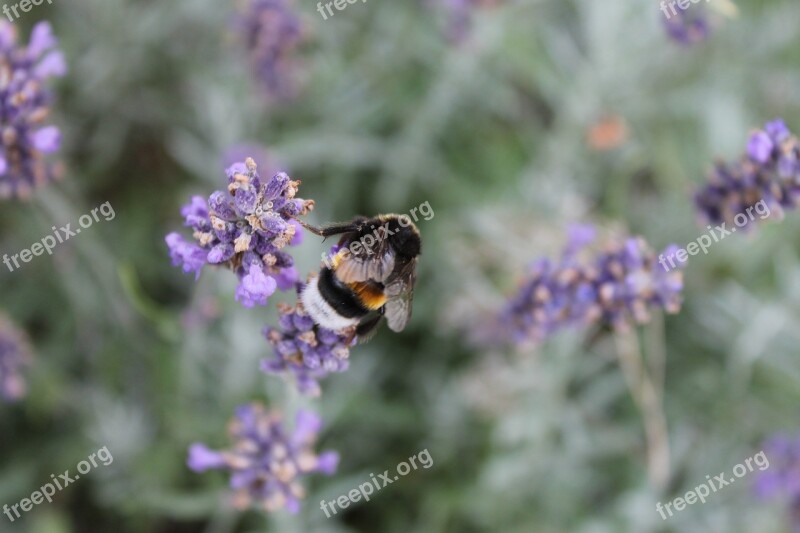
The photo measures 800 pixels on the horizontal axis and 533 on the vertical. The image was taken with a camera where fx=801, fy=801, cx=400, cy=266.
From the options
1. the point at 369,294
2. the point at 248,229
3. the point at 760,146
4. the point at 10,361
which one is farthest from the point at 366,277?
the point at 10,361

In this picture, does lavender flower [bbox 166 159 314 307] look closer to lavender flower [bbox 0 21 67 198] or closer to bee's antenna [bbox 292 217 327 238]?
bee's antenna [bbox 292 217 327 238]

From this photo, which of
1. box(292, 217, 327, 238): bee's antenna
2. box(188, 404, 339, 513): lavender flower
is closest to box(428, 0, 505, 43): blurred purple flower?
box(188, 404, 339, 513): lavender flower

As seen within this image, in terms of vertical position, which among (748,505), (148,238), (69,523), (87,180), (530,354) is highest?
(87,180)

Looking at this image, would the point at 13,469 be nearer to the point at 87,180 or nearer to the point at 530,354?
the point at 87,180

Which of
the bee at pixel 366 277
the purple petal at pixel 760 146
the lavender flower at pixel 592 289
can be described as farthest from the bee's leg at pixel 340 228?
the purple petal at pixel 760 146

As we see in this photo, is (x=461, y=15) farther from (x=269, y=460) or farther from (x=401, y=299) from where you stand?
(x=269, y=460)

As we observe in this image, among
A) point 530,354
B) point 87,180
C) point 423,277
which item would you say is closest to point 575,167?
point 423,277

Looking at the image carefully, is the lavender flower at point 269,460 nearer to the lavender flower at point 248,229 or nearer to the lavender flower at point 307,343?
the lavender flower at point 307,343
